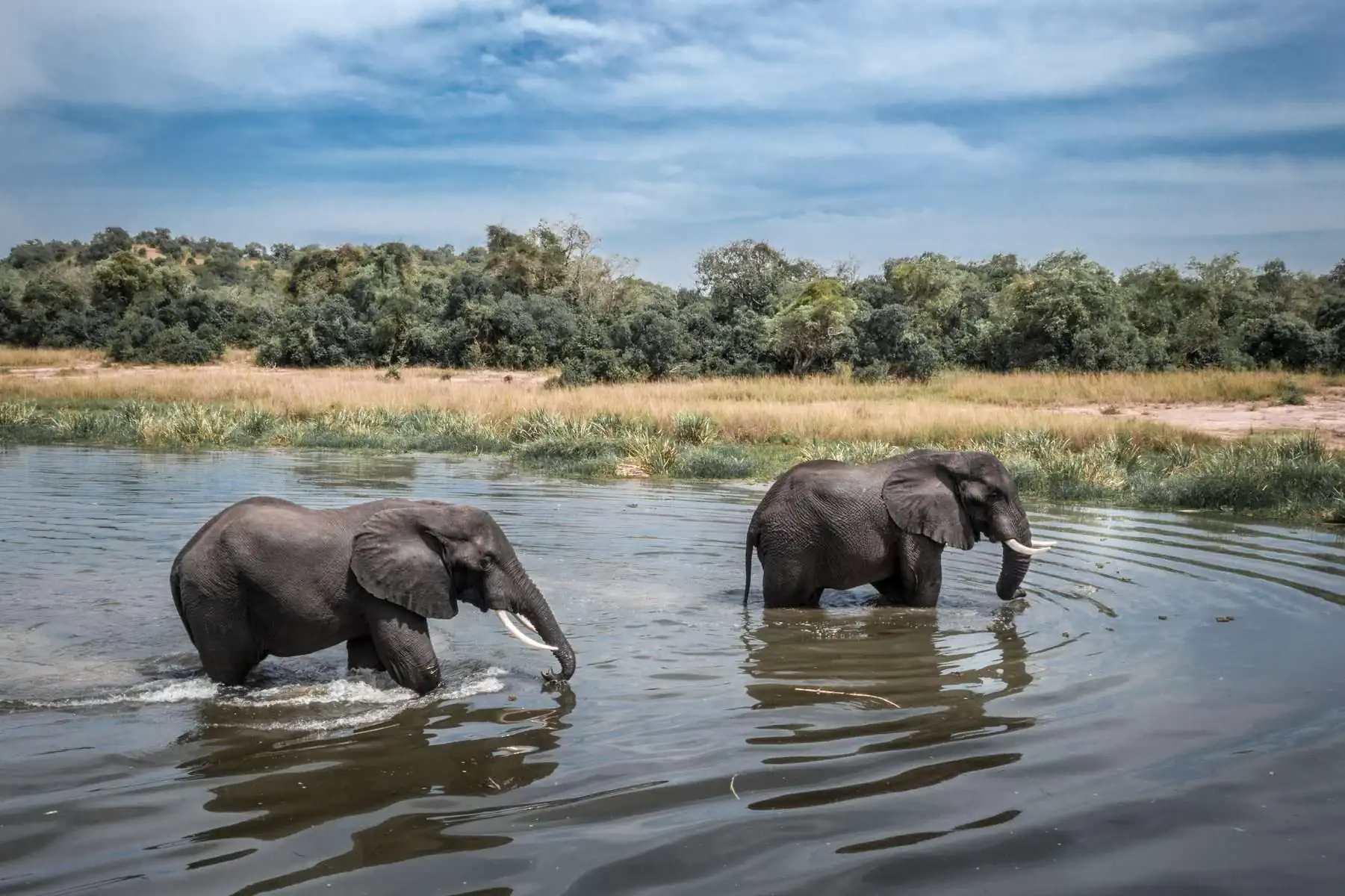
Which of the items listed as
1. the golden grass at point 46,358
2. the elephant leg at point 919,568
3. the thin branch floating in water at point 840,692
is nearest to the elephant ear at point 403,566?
the thin branch floating in water at point 840,692

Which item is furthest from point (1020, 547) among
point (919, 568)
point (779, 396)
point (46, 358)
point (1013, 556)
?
point (46, 358)

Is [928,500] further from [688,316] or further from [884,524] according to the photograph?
[688,316]

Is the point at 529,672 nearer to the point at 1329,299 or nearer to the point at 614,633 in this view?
the point at 614,633

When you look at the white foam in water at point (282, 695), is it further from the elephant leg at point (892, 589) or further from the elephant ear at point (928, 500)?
the elephant leg at point (892, 589)

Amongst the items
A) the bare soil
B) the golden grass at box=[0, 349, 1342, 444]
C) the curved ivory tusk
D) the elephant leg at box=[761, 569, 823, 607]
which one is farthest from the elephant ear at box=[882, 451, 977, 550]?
the bare soil

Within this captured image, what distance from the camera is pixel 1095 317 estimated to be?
45219mm

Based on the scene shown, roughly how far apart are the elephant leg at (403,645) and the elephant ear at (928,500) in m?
3.81

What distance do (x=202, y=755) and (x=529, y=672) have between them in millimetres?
2185

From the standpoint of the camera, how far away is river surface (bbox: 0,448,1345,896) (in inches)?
184

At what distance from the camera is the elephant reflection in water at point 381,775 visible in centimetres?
485

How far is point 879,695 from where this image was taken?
23.5ft

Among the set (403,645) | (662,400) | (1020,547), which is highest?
(662,400)

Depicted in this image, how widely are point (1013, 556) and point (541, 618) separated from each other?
4.23m

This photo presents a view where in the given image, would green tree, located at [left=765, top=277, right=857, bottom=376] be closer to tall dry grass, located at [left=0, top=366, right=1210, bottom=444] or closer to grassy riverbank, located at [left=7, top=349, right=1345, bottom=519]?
tall dry grass, located at [left=0, top=366, right=1210, bottom=444]
